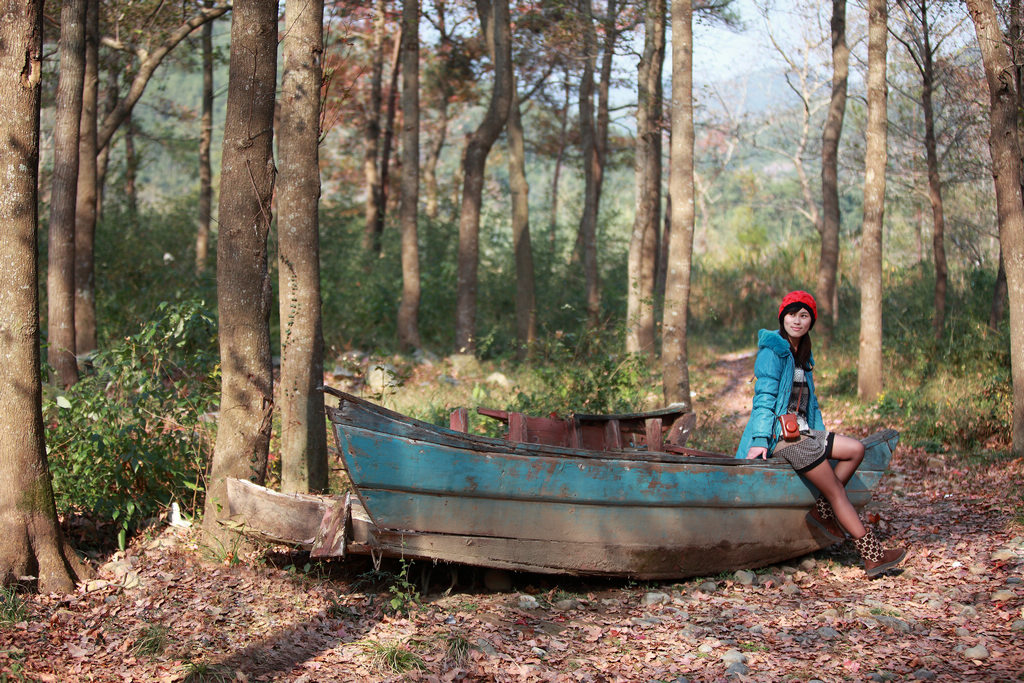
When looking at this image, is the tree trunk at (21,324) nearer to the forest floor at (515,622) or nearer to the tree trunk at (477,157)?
the forest floor at (515,622)

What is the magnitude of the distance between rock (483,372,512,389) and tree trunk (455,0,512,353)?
0.63 meters

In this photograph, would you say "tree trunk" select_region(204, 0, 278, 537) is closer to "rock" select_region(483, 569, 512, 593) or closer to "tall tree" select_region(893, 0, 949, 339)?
"rock" select_region(483, 569, 512, 593)

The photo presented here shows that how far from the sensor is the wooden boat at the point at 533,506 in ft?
15.7

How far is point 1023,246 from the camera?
24.5 feet

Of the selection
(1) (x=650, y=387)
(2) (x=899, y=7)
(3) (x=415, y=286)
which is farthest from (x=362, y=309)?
(2) (x=899, y=7)

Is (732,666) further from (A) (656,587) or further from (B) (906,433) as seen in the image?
(B) (906,433)

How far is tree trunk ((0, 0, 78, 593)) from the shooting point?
454cm

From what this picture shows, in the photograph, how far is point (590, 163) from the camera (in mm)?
17641

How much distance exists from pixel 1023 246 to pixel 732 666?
17.6ft

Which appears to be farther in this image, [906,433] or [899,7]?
[899,7]

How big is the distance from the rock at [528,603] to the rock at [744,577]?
4.81 ft

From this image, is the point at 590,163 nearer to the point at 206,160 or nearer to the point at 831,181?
the point at 831,181

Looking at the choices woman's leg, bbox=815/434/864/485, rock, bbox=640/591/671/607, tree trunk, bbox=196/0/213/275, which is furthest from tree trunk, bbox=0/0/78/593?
tree trunk, bbox=196/0/213/275

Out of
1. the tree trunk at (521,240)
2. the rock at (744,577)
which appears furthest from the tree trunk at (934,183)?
the rock at (744,577)
